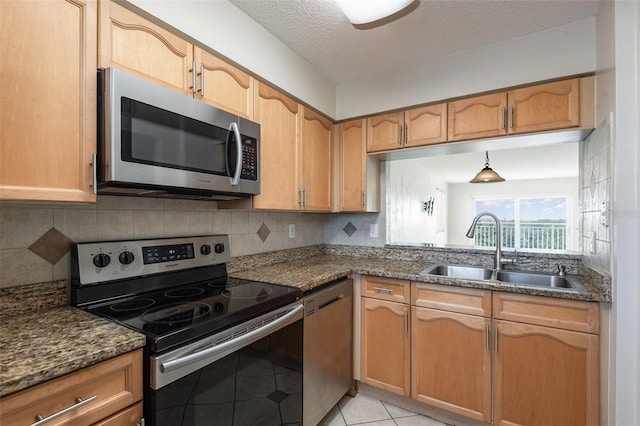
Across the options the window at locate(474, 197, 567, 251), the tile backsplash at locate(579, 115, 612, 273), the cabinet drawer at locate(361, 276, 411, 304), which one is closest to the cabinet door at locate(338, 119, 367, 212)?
the cabinet drawer at locate(361, 276, 411, 304)

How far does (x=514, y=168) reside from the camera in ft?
17.5

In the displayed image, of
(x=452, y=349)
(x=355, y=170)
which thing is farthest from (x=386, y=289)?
(x=355, y=170)

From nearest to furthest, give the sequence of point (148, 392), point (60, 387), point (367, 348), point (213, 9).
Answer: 1. point (60, 387)
2. point (148, 392)
3. point (213, 9)
4. point (367, 348)

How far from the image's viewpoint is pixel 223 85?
59.7 inches

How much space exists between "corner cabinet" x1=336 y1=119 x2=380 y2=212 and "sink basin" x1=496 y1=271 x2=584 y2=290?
40.5 inches

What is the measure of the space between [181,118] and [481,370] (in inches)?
78.6

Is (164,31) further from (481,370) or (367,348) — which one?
(481,370)

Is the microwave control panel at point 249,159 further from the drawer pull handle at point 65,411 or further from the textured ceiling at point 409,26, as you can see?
the drawer pull handle at point 65,411

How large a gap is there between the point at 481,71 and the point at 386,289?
4.95 feet

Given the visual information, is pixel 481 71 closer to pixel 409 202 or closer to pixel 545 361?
pixel 545 361

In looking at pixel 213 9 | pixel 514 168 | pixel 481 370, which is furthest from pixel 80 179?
pixel 514 168

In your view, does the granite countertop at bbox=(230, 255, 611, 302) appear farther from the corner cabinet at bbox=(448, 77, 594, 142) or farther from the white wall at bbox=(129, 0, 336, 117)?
the white wall at bbox=(129, 0, 336, 117)

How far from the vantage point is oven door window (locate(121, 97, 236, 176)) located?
3.62 feet

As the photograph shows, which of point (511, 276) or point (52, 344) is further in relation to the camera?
point (511, 276)
